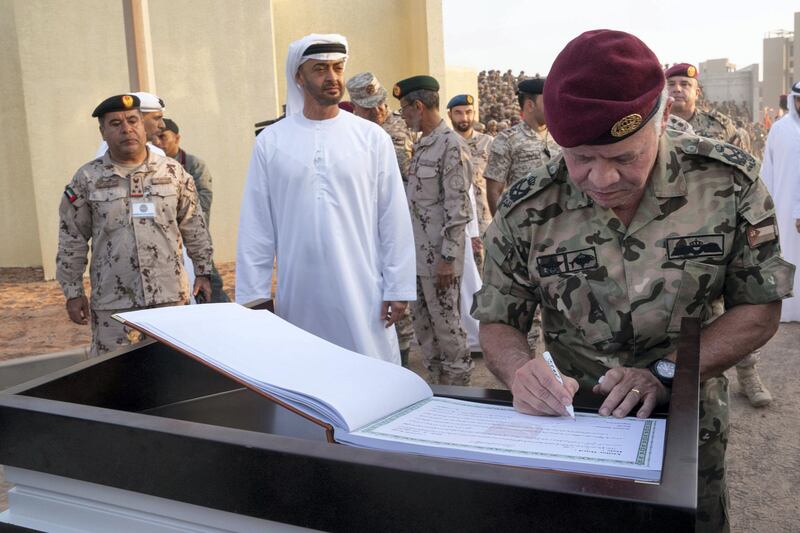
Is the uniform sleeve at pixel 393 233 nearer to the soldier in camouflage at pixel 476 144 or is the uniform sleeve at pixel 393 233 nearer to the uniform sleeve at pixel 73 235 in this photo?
the uniform sleeve at pixel 73 235

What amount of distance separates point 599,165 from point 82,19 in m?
10.3

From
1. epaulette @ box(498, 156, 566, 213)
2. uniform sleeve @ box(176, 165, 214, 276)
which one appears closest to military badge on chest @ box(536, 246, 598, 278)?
epaulette @ box(498, 156, 566, 213)

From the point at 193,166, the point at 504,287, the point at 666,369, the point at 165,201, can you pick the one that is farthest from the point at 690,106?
the point at 666,369

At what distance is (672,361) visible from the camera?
4.51 ft

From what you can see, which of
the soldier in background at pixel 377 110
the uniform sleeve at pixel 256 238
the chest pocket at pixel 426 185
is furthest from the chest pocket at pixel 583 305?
the soldier in background at pixel 377 110

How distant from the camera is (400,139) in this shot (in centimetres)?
636

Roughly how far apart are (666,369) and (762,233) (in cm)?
39

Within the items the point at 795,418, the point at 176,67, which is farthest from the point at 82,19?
the point at 795,418

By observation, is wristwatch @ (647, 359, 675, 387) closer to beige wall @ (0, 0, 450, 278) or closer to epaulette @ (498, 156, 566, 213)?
epaulette @ (498, 156, 566, 213)

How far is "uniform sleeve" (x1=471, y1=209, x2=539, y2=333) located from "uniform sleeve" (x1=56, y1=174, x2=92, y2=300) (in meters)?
3.08

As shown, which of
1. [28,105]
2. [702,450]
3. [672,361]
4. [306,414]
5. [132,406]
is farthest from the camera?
[28,105]

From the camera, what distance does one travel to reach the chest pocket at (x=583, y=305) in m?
1.62

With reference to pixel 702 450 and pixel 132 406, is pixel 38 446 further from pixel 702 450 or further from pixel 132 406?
pixel 702 450

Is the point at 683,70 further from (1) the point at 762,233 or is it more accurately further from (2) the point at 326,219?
(1) the point at 762,233
